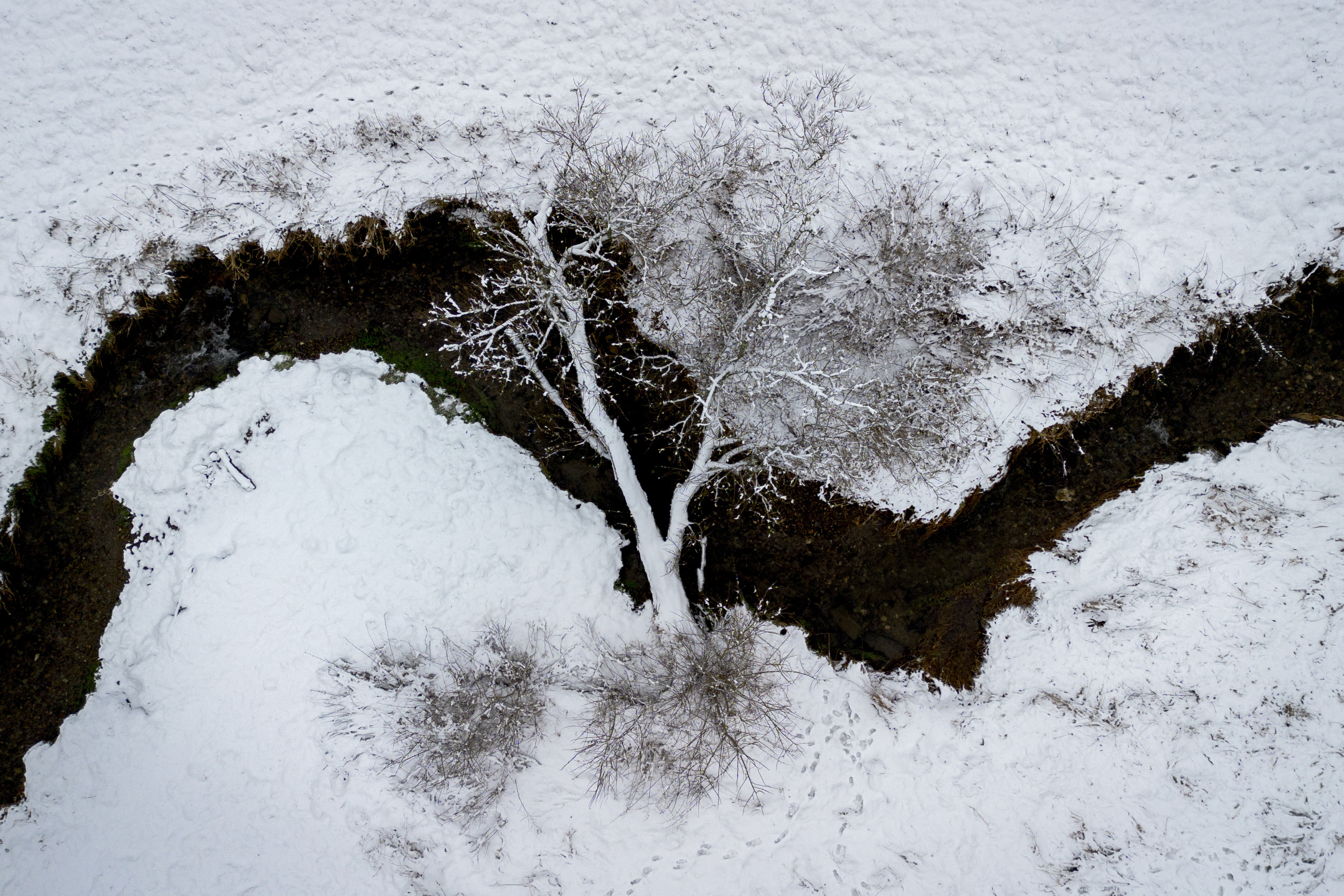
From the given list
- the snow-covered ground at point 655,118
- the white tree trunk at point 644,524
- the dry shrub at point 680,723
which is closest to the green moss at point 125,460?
the snow-covered ground at point 655,118

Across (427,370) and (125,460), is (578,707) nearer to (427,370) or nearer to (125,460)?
(427,370)

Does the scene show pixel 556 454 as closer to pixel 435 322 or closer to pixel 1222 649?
pixel 435 322

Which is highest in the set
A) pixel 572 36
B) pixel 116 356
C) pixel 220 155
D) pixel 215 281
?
pixel 572 36

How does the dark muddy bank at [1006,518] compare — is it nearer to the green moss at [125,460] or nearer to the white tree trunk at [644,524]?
the white tree trunk at [644,524]

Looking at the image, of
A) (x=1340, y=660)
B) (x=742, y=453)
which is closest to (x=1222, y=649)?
(x=1340, y=660)

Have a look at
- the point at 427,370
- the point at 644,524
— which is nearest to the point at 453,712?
the point at 644,524

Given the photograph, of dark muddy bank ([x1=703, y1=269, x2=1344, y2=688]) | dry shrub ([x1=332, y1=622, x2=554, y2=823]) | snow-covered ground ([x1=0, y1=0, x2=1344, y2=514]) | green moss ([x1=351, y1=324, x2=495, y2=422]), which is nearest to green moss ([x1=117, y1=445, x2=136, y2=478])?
snow-covered ground ([x1=0, y1=0, x2=1344, y2=514])
